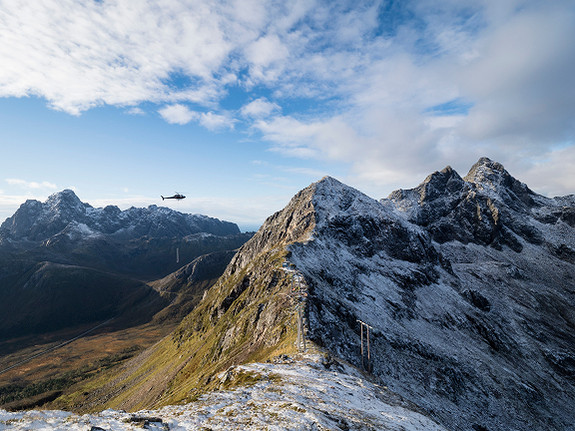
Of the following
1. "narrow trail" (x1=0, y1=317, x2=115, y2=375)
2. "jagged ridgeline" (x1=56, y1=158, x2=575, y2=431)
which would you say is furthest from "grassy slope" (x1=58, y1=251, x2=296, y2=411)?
"narrow trail" (x1=0, y1=317, x2=115, y2=375)

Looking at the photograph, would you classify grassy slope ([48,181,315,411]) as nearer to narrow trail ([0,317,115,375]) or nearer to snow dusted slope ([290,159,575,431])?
snow dusted slope ([290,159,575,431])

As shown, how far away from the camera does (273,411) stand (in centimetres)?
1577

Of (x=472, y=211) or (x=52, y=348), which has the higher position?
(x=472, y=211)

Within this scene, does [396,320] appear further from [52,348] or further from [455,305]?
[52,348]

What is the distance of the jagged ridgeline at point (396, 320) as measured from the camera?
43375mm

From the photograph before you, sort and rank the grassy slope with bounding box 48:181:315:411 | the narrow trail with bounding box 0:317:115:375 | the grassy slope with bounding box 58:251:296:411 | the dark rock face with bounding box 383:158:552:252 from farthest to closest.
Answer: the dark rock face with bounding box 383:158:552:252, the narrow trail with bounding box 0:317:115:375, the grassy slope with bounding box 48:181:315:411, the grassy slope with bounding box 58:251:296:411

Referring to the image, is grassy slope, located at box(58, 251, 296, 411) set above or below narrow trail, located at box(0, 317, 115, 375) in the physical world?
above

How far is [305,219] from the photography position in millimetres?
97500

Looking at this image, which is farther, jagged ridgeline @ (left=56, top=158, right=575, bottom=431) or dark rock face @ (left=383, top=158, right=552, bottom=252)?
dark rock face @ (left=383, top=158, right=552, bottom=252)

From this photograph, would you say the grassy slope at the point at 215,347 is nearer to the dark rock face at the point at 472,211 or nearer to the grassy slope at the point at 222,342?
the grassy slope at the point at 222,342

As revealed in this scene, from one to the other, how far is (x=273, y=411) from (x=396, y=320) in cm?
5292

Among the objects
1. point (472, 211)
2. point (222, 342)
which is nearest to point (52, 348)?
point (222, 342)

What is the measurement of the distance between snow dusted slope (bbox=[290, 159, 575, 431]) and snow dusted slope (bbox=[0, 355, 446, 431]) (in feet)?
43.6

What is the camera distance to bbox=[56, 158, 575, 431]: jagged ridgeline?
43375 millimetres
